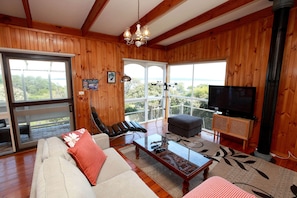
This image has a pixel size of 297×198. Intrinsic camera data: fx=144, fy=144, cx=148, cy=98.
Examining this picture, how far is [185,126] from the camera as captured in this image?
144 inches

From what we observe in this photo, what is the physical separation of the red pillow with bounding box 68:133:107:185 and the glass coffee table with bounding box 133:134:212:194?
89 centimetres

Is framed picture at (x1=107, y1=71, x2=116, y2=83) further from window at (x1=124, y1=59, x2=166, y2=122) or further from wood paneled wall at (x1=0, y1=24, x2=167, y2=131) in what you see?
window at (x1=124, y1=59, x2=166, y2=122)

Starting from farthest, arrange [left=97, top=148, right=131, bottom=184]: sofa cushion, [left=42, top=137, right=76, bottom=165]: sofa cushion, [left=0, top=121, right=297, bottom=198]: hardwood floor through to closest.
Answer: [left=0, top=121, right=297, bottom=198]: hardwood floor, [left=97, top=148, right=131, bottom=184]: sofa cushion, [left=42, top=137, right=76, bottom=165]: sofa cushion

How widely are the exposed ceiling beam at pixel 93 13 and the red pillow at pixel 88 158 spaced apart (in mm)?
2042

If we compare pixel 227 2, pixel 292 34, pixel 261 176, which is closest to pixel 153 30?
pixel 227 2

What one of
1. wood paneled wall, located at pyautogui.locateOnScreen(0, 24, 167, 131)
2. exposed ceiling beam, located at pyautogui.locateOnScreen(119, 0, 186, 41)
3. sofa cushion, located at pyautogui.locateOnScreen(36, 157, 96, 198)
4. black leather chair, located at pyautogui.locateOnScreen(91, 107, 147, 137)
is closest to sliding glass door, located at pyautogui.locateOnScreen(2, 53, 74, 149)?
wood paneled wall, located at pyautogui.locateOnScreen(0, 24, 167, 131)

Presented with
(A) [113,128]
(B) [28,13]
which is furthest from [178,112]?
(B) [28,13]

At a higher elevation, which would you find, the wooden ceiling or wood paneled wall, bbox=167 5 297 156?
the wooden ceiling

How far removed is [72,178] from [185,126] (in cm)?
299

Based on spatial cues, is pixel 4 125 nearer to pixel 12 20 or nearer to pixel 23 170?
pixel 23 170

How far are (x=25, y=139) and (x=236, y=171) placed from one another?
165 inches

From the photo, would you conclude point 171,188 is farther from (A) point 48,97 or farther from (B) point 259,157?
(A) point 48,97

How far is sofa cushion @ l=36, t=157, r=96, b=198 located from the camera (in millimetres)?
874

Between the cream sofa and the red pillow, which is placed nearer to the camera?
the cream sofa
